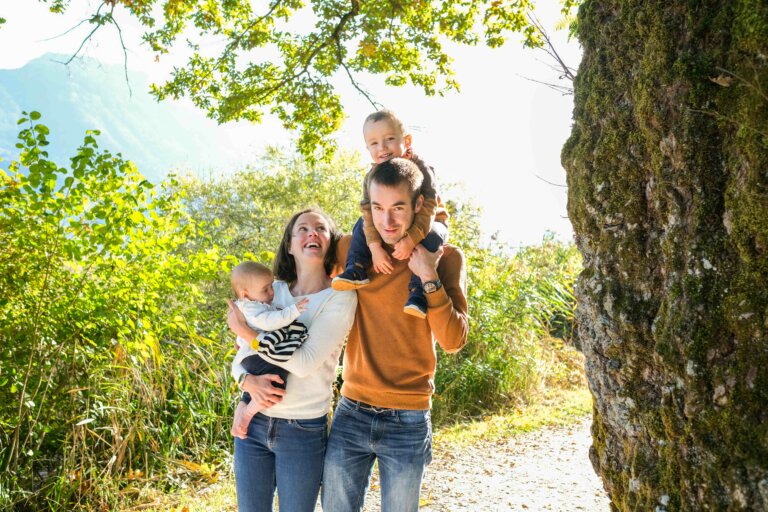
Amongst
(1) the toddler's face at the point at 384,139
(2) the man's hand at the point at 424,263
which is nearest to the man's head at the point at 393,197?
(2) the man's hand at the point at 424,263

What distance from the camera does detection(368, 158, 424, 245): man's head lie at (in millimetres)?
2504

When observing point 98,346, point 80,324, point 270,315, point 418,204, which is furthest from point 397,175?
point 98,346

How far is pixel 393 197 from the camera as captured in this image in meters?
2.51

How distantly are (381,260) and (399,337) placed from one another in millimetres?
319

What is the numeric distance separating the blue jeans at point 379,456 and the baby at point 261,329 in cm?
34

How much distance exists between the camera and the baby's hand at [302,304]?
2.58m

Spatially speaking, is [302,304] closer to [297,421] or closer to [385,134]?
[297,421]

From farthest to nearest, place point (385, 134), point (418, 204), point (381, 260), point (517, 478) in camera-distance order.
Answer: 1. point (517, 478)
2. point (385, 134)
3. point (418, 204)
4. point (381, 260)

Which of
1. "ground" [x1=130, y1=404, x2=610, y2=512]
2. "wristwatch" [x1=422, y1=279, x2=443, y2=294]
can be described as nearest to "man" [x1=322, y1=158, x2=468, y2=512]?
"wristwatch" [x1=422, y1=279, x2=443, y2=294]

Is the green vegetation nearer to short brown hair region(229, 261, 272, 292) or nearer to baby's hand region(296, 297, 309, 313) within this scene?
short brown hair region(229, 261, 272, 292)

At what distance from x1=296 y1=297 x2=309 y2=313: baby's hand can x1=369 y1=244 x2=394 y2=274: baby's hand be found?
12.5 inches

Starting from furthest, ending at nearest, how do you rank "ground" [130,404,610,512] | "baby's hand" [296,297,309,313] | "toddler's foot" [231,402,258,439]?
"ground" [130,404,610,512] < "baby's hand" [296,297,309,313] < "toddler's foot" [231,402,258,439]

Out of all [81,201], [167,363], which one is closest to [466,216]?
[167,363]

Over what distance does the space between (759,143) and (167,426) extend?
4620mm
